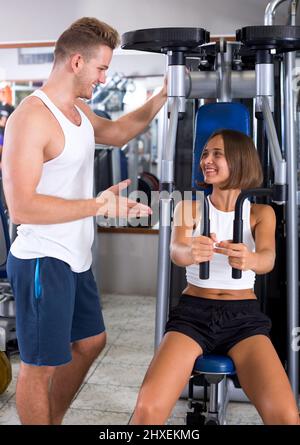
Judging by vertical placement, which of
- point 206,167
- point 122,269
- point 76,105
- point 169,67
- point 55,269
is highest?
point 169,67

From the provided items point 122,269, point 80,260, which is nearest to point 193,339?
point 80,260

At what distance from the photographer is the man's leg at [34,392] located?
6.38 feet

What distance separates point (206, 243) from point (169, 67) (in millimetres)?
797

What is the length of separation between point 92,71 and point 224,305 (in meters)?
0.91

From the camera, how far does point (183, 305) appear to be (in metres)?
2.11

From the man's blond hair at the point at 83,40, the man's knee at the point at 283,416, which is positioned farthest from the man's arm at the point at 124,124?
the man's knee at the point at 283,416

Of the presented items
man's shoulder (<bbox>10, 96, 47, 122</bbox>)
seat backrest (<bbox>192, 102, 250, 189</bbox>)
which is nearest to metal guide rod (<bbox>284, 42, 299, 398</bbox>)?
seat backrest (<bbox>192, 102, 250, 189</bbox>)

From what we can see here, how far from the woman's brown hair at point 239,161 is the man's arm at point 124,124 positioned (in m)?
0.37

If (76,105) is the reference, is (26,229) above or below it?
below

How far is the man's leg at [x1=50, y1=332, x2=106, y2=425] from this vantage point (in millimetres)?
2180

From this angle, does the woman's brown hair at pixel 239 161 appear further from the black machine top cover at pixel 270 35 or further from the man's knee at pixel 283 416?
the man's knee at pixel 283 416

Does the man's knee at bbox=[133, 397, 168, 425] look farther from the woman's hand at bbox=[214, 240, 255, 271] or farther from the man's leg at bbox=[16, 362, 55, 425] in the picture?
the woman's hand at bbox=[214, 240, 255, 271]

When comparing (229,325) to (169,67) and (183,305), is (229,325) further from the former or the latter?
(169,67)

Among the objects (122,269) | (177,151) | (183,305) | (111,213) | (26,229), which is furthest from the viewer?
(122,269)
